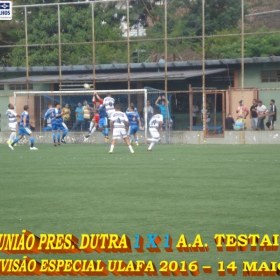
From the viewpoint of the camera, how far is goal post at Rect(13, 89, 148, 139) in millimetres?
37656

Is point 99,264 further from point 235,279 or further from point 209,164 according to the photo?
point 209,164

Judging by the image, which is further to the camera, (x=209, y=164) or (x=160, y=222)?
(x=209, y=164)

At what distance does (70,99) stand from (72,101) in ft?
0.47

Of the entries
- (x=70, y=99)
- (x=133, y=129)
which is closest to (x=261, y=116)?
(x=133, y=129)

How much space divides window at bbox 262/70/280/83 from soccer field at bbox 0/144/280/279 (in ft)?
63.0

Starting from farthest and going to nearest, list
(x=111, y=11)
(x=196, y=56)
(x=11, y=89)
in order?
1. (x=196, y=56)
2. (x=111, y=11)
3. (x=11, y=89)

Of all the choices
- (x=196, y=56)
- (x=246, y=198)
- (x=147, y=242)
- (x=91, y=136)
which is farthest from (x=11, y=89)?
(x=147, y=242)

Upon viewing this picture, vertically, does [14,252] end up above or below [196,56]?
below

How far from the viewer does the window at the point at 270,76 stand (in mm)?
42062

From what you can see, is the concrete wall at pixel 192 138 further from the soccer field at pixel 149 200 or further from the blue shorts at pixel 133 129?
the soccer field at pixel 149 200

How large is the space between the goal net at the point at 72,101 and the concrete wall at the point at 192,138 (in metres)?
0.47

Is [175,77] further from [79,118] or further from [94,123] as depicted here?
[94,123]

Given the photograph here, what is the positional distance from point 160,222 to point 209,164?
11057 millimetres

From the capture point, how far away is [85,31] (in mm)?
53906
